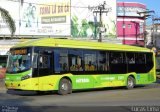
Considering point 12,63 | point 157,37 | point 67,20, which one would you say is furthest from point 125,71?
point 157,37

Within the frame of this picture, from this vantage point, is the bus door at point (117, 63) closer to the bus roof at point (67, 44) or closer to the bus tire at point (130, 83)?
the bus roof at point (67, 44)

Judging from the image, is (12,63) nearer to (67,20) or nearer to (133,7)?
(67,20)

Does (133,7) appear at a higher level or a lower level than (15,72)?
higher

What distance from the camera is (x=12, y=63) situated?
2380cm

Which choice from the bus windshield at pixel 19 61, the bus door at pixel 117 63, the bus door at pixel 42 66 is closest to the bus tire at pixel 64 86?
the bus door at pixel 42 66

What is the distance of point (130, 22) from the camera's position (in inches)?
2847

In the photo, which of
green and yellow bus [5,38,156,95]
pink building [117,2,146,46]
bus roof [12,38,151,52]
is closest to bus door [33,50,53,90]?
green and yellow bus [5,38,156,95]

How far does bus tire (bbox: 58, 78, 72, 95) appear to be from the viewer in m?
24.3

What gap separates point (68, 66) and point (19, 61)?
284 centimetres

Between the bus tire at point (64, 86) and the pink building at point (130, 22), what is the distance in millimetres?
46208

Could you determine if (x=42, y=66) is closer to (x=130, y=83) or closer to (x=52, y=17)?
(x=130, y=83)

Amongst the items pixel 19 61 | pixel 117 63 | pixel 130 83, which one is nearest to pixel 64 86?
pixel 19 61

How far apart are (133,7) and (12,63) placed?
5097 centimetres

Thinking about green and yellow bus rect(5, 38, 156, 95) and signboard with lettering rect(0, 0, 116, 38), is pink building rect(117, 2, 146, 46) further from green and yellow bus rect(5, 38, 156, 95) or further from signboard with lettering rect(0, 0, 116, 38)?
green and yellow bus rect(5, 38, 156, 95)
